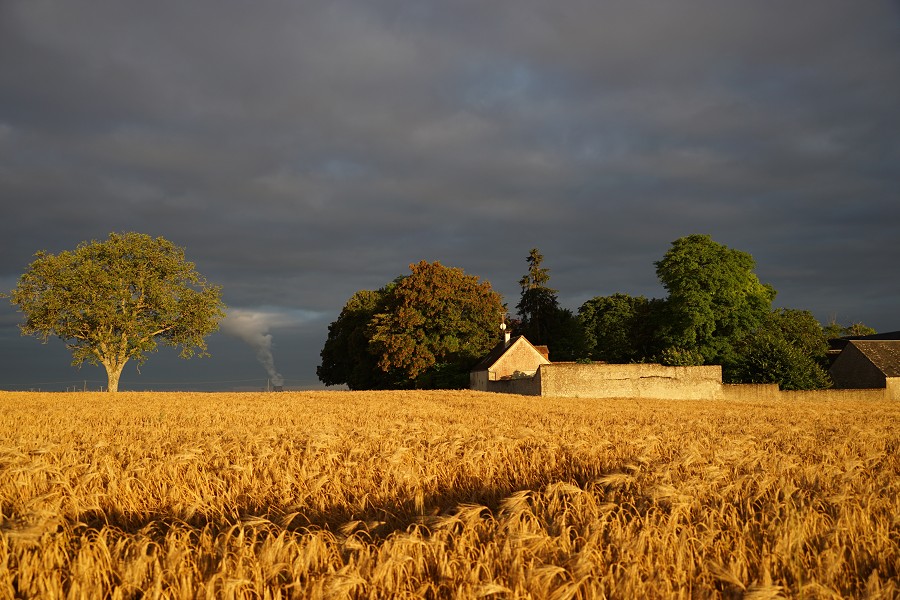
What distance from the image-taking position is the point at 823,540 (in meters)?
4.84

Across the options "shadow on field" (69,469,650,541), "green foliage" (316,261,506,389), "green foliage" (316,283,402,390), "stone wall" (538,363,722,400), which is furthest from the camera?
"green foliage" (316,283,402,390)

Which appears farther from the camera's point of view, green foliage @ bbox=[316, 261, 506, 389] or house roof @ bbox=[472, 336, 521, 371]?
green foliage @ bbox=[316, 261, 506, 389]

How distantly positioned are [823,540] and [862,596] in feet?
3.26

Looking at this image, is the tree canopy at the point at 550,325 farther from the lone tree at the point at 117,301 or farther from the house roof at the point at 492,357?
the lone tree at the point at 117,301

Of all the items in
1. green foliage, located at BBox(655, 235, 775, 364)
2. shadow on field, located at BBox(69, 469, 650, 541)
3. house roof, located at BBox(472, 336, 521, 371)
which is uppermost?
green foliage, located at BBox(655, 235, 775, 364)

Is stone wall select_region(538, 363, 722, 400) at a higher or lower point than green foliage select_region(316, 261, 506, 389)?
lower

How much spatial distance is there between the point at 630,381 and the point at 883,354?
108ft

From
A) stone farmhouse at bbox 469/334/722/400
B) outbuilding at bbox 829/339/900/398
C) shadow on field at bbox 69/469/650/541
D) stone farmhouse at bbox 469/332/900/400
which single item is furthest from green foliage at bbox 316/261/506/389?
shadow on field at bbox 69/469/650/541

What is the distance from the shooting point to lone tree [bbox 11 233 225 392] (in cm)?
4653

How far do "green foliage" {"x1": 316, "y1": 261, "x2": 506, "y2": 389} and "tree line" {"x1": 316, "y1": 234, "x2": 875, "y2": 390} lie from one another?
4.1 inches

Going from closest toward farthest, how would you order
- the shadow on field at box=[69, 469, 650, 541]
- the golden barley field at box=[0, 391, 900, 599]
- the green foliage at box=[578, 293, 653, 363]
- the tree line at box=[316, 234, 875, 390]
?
1. the golden barley field at box=[0, 391, 900, 599]
2. the shadow on field at box=[69, 469, 650, 541]
3. the tree line at box=[316, 234, 875, 390]
4. the green foliage at box=[578, 293, 653, 363]

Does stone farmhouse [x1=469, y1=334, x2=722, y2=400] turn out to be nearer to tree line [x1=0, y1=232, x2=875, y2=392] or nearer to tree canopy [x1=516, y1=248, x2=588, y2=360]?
tree line [x1=0, y1=232, x2=875, y2=392]

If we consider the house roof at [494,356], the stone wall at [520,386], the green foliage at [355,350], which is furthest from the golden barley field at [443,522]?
the green foliage at [355,350]

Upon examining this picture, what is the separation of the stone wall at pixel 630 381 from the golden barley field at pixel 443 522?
2999 cm
